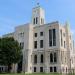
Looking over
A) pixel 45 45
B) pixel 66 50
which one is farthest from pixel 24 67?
pixel 66 50

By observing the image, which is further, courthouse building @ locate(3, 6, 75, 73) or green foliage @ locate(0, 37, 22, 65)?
courthouse building @ locate(3, 6, 75, 73)

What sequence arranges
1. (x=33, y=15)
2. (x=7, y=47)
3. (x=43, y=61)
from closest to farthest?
(x=7, y=47), (x=43, y=61), (x=33, y=15)

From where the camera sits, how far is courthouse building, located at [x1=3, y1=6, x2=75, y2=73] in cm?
6174

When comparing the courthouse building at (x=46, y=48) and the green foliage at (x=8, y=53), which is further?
the courthouse building at (x=46, y=48)

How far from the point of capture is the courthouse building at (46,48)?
2431 inches

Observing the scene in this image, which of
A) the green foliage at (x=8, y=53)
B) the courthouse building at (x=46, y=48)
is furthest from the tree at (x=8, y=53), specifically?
the courthouse building at (x=46, y=48)


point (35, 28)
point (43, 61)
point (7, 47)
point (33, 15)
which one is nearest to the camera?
point (7, 47)

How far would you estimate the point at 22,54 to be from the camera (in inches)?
2650

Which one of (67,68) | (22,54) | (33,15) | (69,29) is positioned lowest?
(67,68)

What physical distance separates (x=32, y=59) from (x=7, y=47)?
Answer: 1074 cm

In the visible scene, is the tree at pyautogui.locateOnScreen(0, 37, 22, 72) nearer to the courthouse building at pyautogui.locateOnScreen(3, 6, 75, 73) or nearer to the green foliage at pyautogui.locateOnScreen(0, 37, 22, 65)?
the green foliage at pyautogui.locateOnScreen(0, 37, 22, 65)

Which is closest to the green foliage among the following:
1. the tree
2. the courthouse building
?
the tree

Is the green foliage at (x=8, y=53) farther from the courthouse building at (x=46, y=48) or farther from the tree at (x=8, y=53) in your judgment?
the courthouse building at (x=46, y=48)

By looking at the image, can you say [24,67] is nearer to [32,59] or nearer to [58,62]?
[32,59]
